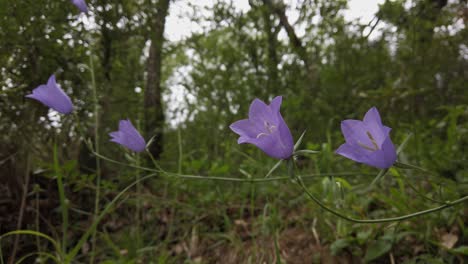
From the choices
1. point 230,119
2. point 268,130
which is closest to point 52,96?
point 268,130

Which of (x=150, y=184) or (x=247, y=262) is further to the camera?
(x=150, y=184)

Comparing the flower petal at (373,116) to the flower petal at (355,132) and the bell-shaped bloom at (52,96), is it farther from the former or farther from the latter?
the bell-shaped bloom at (52,96)

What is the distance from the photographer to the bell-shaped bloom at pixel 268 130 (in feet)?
3.34

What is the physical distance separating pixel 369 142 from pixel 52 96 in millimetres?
1153

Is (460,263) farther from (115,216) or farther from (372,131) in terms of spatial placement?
(115,216)

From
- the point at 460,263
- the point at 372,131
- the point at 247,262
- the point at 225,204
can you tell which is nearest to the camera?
the point at 372,131

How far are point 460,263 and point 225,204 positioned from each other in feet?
4.46

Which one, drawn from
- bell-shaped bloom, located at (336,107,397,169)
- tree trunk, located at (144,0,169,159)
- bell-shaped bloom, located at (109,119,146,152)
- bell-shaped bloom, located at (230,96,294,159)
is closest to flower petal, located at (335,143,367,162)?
bell-shaped bloom, located at (336,107,397,169)

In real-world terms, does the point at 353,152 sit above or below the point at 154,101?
below

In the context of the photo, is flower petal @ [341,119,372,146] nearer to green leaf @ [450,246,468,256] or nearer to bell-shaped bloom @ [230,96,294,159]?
bell-shaped bloom @ [230,96,294,159]

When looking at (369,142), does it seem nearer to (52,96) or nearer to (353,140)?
(353,140)

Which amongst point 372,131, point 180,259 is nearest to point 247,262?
point 180,259

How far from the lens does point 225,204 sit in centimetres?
256

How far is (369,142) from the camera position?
107 cm
